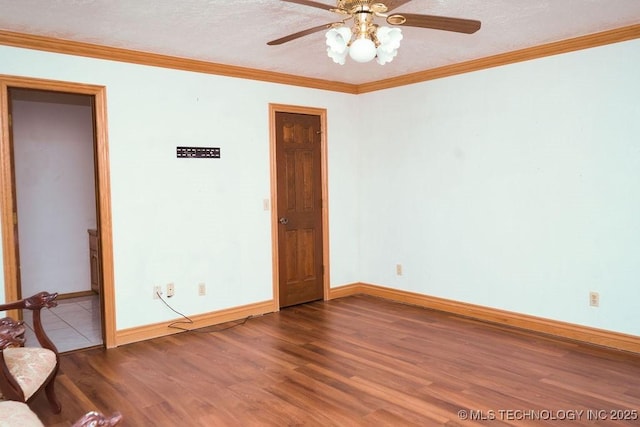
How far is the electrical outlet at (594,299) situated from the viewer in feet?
13.0

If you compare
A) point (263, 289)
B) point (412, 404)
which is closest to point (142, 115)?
point (263, 289)

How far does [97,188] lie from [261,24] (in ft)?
6.42

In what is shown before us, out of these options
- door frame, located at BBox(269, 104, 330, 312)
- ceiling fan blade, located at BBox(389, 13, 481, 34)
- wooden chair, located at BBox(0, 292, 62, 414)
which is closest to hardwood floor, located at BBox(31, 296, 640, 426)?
wooden chair, located at BBox(0, 292, 62, 414)

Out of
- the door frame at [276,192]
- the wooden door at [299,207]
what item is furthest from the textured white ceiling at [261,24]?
the wooden door at [299,207]

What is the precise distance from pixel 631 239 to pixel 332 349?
250 centimetres

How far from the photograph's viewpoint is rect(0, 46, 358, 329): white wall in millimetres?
4137

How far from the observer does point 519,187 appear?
4418mm

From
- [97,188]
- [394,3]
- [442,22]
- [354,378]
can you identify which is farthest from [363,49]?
[97,188]

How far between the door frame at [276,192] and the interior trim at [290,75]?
0.93 feet

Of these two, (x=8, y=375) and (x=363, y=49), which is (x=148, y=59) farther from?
(x=8, y=375)

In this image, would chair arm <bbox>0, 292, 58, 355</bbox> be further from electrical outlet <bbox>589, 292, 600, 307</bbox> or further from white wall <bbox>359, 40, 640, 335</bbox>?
electrical outlet <bbox>589, 292, 600, 307</bbox>

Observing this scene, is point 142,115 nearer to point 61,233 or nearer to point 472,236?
point 61,233

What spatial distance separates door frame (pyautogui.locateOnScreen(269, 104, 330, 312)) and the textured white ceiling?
787mm

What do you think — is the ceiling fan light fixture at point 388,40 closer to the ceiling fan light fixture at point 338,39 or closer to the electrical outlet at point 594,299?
the ceiling fan light fixture at point 338,39
